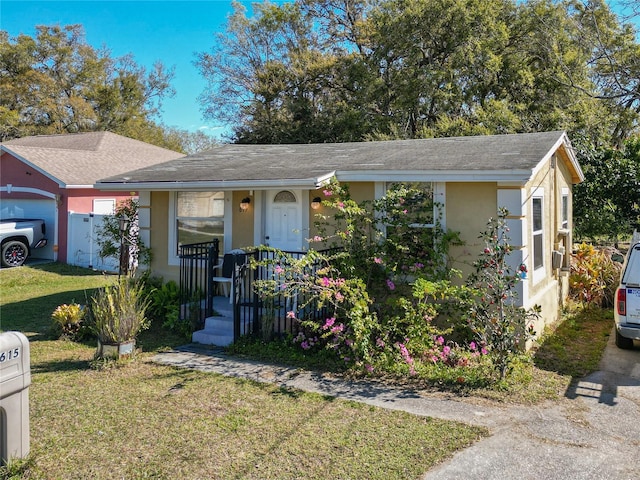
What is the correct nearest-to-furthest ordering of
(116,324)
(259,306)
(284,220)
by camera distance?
(116,324), (259,306), (284,220)

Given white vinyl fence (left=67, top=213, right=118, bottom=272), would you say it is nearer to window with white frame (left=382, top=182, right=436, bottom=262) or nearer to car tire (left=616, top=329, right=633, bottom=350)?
window with white frame (left=382, top=182, right=436, bottom=262)

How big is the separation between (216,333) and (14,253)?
35.2ft

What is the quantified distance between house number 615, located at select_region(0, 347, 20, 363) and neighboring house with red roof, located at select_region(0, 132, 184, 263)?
13287 millimetres

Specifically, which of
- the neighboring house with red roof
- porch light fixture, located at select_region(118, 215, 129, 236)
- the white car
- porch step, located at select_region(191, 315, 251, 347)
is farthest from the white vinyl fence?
the white car

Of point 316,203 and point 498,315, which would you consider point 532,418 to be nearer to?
point 498,315

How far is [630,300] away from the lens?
21.4 ft

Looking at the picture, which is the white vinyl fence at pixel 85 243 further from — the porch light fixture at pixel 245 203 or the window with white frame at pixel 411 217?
the window with white frame at pixel 411 217

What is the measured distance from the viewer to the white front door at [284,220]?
884 centimetres

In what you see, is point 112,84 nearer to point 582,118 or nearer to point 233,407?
point 582,118

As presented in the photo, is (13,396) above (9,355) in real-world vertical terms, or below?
below

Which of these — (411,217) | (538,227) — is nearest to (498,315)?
(411,217)

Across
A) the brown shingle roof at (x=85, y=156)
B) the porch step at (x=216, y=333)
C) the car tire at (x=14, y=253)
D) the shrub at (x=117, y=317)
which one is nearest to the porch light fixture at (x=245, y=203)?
the porch step at (x=216, y=333)

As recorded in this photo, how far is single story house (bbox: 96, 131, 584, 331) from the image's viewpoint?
23.6 feet

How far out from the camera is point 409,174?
24.5 ft
